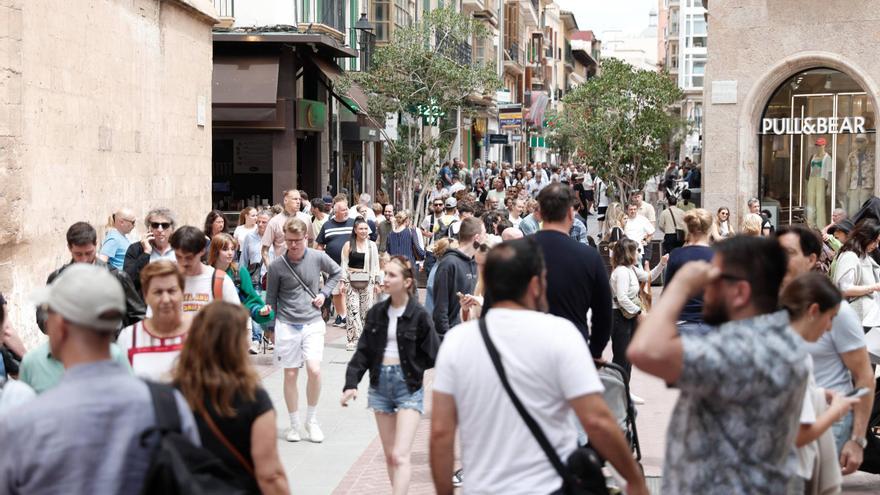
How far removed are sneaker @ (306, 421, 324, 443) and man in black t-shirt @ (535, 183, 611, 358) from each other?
370 cm

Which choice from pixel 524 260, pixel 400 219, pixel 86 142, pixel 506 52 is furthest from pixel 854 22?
pixel 506 52

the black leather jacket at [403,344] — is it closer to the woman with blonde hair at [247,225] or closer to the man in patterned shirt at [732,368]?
the man in patterned shirt at [732,368]

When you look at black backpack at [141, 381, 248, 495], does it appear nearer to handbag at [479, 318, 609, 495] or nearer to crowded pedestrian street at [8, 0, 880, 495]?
crowded pedestrian street at [8, 0, 880, 495]

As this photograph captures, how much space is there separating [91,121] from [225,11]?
11490 mm

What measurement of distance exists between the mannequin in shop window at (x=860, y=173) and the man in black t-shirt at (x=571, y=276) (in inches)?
587

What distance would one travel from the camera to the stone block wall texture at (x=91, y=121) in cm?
1205

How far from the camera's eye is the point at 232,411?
461 cm

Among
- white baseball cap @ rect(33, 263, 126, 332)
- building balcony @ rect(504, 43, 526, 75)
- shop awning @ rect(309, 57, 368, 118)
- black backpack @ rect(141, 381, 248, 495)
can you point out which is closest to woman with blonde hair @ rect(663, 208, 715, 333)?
black backpack @ rect(141, 381, 248, 495)

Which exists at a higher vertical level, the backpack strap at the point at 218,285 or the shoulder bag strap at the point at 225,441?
the backpack strap at the point at 218,285

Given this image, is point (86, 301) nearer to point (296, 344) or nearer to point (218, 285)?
point (218, 285)

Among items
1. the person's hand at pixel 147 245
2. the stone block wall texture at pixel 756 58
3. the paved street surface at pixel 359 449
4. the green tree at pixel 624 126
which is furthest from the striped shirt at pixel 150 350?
the green tree at pixel 624 126

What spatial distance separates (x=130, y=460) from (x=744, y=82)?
1810cm

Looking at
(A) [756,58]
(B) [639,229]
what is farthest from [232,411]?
(A) [756,58]

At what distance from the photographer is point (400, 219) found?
17.1m
